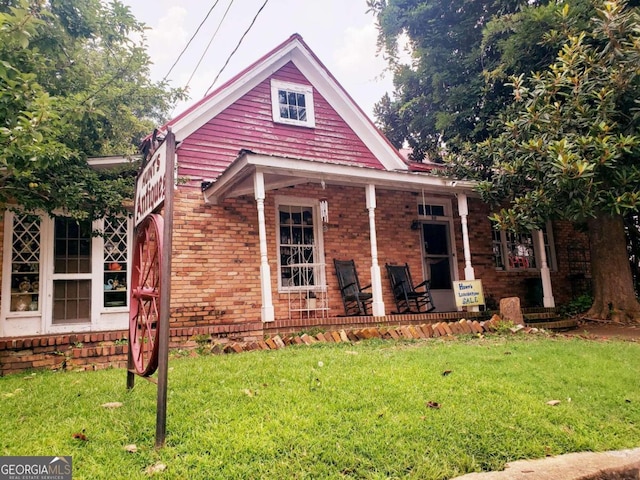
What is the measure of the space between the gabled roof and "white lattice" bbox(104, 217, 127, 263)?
1.96 metres

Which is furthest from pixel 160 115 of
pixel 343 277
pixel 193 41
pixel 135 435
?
pixel 135 435

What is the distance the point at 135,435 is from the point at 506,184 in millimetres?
7619

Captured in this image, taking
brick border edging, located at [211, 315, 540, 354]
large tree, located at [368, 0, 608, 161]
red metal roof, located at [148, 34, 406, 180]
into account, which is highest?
large tree, located at [368, 0, 608, 161]

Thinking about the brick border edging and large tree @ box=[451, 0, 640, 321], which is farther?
large tree @ box=[451, 0, 640, 321]

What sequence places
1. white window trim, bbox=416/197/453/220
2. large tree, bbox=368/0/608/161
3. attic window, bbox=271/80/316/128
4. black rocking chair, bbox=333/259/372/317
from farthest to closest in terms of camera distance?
1. white window trim, bbox=416/197/453/220
2. attic window, bbox=271/80/316/128
3. black rocking chair, bbox=333/259/372/317
4. large tree, bbox=368/0/608/161

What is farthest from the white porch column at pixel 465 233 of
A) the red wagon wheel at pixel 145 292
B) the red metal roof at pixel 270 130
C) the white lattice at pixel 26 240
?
the white lattice at pixel 26 240

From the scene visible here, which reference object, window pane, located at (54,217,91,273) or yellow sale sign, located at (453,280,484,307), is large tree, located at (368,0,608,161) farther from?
window pane, located at (54,217,91,273)

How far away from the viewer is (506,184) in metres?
8.43

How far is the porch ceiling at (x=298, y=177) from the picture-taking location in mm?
7020

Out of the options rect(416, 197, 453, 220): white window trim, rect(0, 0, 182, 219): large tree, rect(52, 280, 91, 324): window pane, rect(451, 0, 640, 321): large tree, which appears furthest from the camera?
rect(416, 197, 453, 220): white window trim

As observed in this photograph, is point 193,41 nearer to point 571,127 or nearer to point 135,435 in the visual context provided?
point 571,127

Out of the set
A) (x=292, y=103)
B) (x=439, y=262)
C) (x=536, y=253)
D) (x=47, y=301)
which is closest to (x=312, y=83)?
(x=292, y=103)

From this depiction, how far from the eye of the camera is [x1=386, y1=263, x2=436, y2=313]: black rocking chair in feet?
31.1

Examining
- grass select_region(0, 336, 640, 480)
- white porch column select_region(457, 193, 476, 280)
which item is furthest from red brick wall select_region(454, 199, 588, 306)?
grass select_region(0, 336, 640, 480)
